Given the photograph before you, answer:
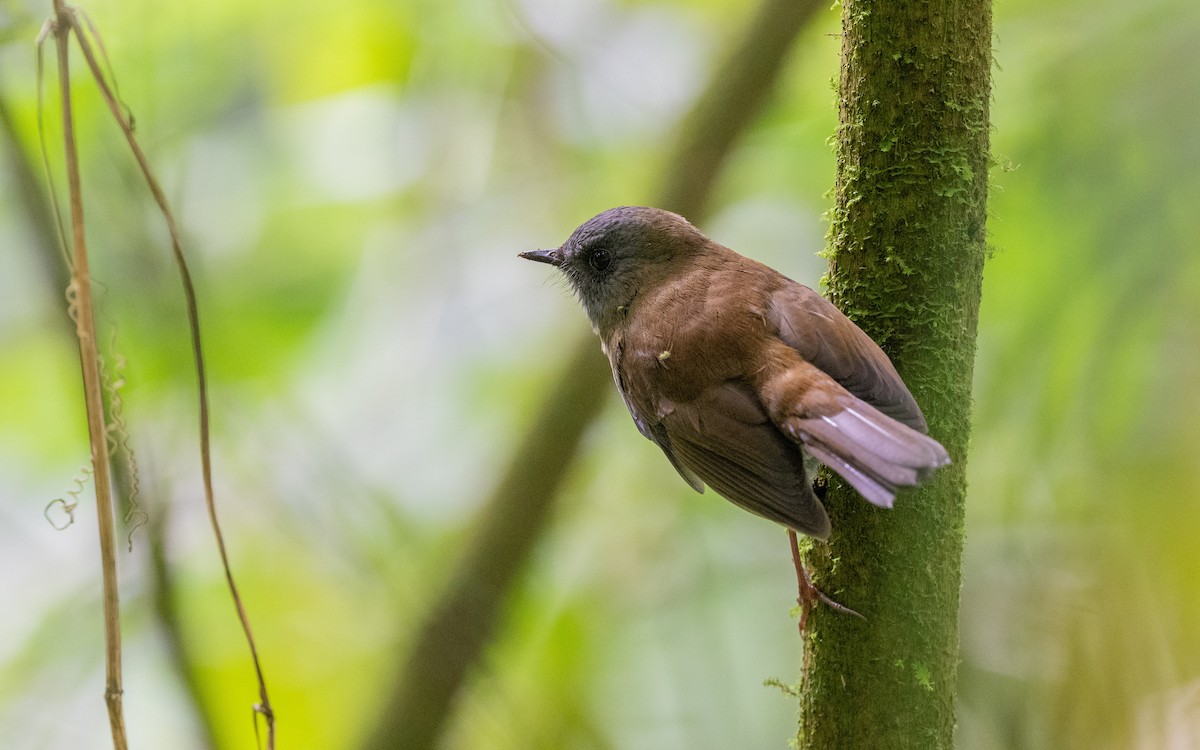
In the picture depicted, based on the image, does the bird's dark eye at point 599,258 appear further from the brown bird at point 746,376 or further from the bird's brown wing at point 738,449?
the bird's brown wing at point 738,449

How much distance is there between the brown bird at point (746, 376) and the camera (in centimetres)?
187

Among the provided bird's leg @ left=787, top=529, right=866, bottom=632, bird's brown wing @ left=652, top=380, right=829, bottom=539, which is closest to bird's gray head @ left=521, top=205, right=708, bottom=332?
bird's brown wing @ left=652, top=380, right=829, bottom=539

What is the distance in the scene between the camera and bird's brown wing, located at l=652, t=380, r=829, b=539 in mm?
2020

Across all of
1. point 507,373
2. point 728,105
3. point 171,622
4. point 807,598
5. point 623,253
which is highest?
point 728,105

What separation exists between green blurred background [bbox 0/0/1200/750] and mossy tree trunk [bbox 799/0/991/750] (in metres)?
0.96

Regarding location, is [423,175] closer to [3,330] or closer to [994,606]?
[3,330]

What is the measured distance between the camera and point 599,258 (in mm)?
2779

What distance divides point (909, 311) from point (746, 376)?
40cm

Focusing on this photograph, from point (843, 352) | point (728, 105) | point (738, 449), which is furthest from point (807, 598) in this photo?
point (728, 105)

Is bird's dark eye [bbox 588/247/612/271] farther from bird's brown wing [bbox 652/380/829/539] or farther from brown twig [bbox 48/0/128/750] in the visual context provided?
brown twig [bbox 48/0/128/750]

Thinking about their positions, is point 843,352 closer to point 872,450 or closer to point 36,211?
point 872,450

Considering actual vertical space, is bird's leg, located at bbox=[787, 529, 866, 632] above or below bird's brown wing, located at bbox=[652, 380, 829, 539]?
below

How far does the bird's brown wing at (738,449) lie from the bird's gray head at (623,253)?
0.49 metres

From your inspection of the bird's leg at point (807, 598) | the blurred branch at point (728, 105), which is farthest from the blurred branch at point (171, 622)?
the blurred branch at point (728, 105)
